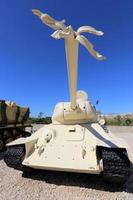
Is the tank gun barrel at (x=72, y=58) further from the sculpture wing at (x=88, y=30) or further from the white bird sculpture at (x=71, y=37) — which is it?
the sculpture wing at (x=88, y=30)

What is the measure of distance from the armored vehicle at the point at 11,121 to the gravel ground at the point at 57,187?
493 centimetres

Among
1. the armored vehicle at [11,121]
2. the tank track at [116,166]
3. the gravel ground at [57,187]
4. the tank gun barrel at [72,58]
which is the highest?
the tank gun barrel at [72,58]

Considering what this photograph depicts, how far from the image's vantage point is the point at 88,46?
4.63m

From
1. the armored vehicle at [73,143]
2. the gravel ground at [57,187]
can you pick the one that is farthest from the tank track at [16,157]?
the gravel ground at [57,187]

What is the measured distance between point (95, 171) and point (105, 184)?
2.84 feet

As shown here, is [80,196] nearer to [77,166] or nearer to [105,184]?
[77,166]

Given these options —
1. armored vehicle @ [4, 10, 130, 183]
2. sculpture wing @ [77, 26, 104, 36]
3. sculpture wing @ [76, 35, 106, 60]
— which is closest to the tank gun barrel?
armored vehicle @ [4, 10, 130, 183]

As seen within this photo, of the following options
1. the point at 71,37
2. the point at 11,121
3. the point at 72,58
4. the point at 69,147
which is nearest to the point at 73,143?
the point at 69,147

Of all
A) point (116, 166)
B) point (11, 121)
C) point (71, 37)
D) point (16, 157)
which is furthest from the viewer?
point (11, 121)

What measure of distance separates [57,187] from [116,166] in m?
1.46

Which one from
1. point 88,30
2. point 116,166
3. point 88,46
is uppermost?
point 88,30

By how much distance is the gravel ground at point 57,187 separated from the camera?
512cm

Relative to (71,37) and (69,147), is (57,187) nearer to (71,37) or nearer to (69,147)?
(69,147)

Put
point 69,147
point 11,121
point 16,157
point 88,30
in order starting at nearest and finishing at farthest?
point 88,30 < point 69,147 < point 16,157 < point 11,121
